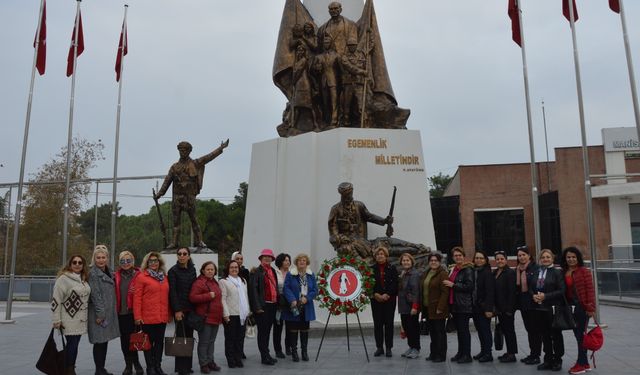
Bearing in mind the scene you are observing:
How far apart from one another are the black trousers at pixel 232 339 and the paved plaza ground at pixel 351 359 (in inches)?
6.5

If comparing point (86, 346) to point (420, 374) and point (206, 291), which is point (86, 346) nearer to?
point (206, 291)

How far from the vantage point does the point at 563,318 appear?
7.56m

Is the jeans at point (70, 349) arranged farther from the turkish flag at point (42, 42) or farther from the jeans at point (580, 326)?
the turkish flag at point (42, 42)

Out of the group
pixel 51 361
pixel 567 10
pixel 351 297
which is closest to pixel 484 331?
pixel 351 297

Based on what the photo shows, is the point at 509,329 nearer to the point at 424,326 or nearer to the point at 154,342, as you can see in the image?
the point at 424,326

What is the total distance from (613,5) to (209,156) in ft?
31.4

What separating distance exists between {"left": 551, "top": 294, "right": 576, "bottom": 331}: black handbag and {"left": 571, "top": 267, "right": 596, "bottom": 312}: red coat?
0.59 ft

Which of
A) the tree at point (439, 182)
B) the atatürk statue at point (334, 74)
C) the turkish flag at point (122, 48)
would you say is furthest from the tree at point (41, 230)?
the tree at point (439, 182)

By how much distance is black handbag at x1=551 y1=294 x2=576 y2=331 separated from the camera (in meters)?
7.52

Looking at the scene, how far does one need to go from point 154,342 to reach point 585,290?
533 centimetres

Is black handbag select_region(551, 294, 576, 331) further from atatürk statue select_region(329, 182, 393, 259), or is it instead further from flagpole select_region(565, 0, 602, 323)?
flagpole select_region(565, 0, 602, 323)

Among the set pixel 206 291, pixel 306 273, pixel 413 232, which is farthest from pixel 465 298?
pixel 413 232

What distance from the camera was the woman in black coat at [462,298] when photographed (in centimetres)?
833

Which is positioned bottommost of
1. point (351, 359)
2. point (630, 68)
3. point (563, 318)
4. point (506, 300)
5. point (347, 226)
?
point (351, 359)
